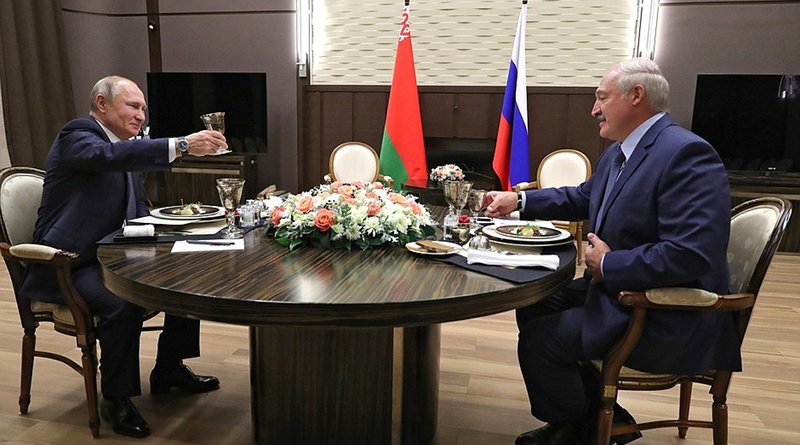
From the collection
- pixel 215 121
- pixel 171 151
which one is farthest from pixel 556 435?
pixel 215 121

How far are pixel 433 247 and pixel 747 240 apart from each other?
36.8 inches

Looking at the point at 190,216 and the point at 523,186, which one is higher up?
the point at 190,216

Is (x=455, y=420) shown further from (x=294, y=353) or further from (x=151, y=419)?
(x=151, y=419)

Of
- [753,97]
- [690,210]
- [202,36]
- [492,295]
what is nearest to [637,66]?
[690,210]

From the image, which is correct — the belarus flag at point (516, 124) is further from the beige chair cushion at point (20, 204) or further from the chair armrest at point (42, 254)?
the chair armrest at point (42, 254)

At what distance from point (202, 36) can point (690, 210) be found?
17.2 ft

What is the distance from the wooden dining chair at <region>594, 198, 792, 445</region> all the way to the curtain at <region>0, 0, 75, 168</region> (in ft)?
16.3

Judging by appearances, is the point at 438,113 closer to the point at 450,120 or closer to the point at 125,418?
the point at 450,120

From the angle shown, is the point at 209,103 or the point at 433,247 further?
the point at 209,103

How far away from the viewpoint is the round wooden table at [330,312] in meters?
1.32

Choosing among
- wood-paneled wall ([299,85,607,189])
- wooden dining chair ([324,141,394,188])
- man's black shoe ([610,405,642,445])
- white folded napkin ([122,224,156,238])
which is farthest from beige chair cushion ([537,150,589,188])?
white folded napkin ([122,224,156,238])

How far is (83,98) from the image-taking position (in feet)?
19.0

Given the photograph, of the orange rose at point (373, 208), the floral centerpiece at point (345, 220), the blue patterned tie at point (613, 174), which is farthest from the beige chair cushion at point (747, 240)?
the orange rose at point (373, 208)

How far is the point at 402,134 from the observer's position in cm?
487
